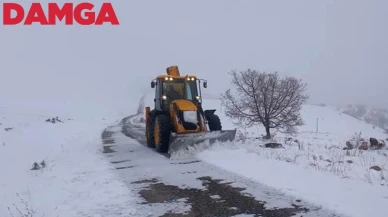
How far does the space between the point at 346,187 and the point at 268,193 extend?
1389mm

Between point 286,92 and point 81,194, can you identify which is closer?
point 81,194

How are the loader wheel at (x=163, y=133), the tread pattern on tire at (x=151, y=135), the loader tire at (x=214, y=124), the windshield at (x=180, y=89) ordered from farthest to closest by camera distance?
the tread pattern on tire at (x=151, y=135) < the windshield at (x=180, y=89) < the loader tire at (x=214, y=124) < the loader wheel at (x=163, y=133)

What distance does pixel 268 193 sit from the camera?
19.5 feet

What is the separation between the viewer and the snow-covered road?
5074mm

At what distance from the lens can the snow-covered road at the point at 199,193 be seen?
507cm

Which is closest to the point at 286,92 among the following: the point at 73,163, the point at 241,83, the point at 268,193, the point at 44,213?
the point at 241,83

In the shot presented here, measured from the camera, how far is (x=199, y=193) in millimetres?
6145

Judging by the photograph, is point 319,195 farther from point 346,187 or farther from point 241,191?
point 241,191

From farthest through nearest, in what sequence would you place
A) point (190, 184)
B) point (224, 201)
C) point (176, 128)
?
point (176, 128) → point (190, 184) → point (224, 201)

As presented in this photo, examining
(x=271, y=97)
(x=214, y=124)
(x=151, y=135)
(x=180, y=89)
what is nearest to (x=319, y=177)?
(x=214, y=124)

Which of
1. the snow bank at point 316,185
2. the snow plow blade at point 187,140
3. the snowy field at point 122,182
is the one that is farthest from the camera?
the snow plow blade at point 187,140

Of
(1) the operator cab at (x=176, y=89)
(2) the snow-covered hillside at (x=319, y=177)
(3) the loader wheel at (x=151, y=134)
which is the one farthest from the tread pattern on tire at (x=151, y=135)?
(2) the snow-covered hillside at (x=319, y=177)

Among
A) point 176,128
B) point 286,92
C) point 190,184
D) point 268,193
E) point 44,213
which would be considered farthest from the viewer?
point 286,92

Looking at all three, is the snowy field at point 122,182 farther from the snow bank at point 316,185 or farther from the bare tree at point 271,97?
the bare tree at point 271,97
